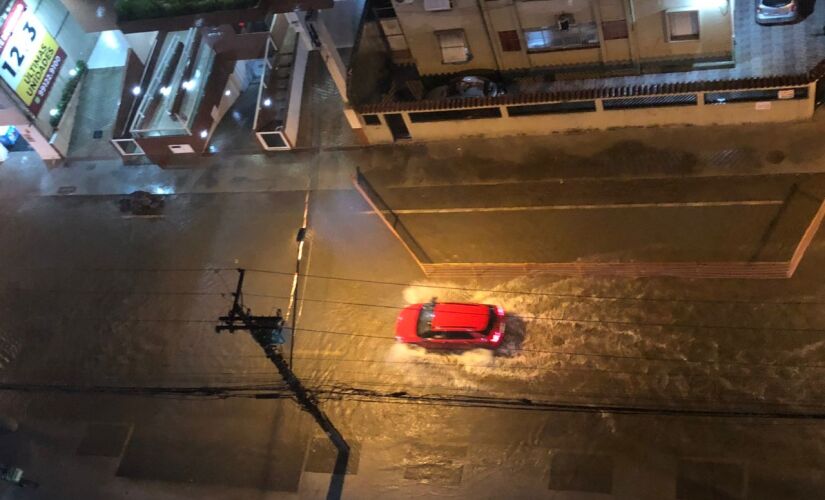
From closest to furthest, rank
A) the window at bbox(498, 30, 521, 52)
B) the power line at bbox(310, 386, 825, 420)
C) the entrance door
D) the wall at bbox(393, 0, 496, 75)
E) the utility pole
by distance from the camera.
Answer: the utility pole, the power line at bbox(310, 386, 825, 420), the wall at bbox(393, 0, 496, 75), the window at bbox(498, 30, 521, 52), the entrance door

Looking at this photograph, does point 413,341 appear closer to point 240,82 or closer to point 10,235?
point 240,82

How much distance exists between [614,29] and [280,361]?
19.4 m

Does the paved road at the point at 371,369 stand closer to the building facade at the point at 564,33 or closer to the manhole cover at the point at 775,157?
the manhole cover at the point at 775,157

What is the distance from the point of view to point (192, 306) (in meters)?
31.0

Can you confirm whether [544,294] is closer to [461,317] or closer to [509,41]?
[461,317]

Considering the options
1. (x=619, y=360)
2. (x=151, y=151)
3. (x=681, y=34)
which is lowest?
(x=619, y=360)

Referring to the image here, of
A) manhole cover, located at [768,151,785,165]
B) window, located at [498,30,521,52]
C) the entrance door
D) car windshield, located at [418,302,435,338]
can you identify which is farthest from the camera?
the entrance door

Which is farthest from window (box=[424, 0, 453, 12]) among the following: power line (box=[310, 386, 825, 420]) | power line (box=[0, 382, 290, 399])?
power line (box=[0, 382, 290, 399])

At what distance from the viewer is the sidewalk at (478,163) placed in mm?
29000

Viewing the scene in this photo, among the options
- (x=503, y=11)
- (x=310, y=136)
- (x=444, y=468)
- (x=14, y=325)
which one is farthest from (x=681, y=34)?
(x=14, y=325)

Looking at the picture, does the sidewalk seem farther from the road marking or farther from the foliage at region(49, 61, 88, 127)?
the foliage at region(49, 61, 88, 127)

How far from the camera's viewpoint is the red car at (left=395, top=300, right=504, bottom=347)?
26438mm

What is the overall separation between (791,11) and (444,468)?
23594mm

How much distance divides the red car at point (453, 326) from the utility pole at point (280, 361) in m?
4.28
